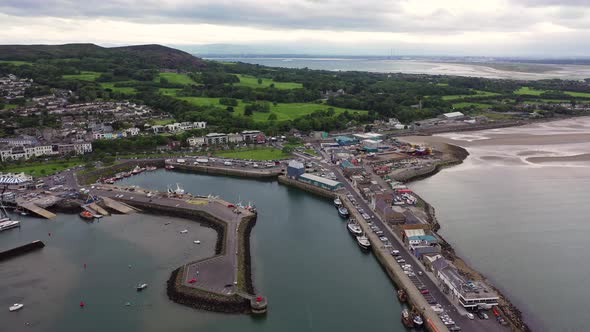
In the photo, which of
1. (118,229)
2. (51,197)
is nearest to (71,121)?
(51,197)

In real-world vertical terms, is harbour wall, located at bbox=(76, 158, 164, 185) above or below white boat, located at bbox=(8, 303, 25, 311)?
above

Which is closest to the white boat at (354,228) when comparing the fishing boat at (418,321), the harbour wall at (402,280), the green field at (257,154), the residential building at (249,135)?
the harbour wall at (402,280)

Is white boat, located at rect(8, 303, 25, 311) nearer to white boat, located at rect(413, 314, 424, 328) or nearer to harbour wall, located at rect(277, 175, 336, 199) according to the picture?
white boat, located at rect(413, 314, 424, 328)

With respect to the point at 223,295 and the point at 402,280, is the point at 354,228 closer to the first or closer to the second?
the point at 402,280

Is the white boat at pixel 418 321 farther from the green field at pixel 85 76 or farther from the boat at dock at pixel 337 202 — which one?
the green field at pixel 85 76

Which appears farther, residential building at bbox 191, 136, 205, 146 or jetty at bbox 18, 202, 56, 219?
residential building at bbox 191, 136, 205, 146

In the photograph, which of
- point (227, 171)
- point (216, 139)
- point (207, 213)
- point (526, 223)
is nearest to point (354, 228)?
point (207, 213)

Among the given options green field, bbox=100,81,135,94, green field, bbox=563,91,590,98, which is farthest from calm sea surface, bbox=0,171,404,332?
green field, bbox=563,91,590,98
